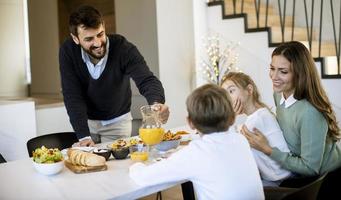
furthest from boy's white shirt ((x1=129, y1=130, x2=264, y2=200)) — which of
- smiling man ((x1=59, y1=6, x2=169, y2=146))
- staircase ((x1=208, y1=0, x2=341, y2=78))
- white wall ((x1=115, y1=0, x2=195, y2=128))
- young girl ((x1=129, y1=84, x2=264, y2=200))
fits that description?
white wall ((x1=115, y1=0, x2=195, y2=128))

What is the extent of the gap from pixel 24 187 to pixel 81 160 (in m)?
0.26

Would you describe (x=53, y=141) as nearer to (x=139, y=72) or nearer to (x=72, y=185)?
(x=139, y=72)

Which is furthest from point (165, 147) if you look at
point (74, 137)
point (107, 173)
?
point (74, 137)

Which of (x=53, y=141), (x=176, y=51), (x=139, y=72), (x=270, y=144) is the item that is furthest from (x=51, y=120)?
(x=270, y=144)

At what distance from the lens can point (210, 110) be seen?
155 centimetres

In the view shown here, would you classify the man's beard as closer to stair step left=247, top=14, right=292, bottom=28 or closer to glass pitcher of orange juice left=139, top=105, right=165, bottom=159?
glass pitcher of orange juice left=139, top=105, right=165, bottom=159

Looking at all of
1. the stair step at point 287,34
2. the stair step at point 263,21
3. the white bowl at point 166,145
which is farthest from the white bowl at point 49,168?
the stair step at point 263,21

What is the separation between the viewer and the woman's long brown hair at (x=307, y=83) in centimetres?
188

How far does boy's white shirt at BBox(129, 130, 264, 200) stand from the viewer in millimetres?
1513

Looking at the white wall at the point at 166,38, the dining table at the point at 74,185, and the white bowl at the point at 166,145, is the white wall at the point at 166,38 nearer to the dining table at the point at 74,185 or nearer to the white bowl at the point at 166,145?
the white bowl at the point at 166,145

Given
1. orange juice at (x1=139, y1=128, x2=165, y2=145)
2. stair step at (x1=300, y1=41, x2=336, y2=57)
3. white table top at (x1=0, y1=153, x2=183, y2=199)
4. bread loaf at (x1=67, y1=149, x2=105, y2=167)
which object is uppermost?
stair step at (x1=300, y1=41, x2=336, y2=57)

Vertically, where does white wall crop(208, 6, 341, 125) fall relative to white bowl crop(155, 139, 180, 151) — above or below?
above

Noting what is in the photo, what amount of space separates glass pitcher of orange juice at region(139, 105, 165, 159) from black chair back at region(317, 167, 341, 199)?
2.36 ft

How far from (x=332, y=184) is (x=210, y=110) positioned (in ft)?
2.05
